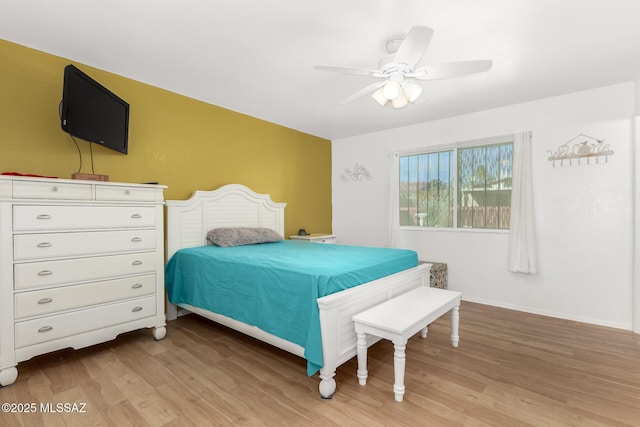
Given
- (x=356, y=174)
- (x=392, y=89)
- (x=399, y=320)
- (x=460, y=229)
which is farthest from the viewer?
(x=356, y=174)

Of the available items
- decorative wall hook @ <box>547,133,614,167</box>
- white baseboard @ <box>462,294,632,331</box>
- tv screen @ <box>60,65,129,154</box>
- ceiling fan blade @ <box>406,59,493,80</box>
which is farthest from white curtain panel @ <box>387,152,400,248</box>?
tv screen @ <box>60,65,129,154</box>

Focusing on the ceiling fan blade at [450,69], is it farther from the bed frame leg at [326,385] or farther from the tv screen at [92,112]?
the tv screen at [92,112]

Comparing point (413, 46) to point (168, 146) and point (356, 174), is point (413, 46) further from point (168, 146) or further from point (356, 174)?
point (356, 174)

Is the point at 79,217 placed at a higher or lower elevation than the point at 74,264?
higher

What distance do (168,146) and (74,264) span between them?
1585mm

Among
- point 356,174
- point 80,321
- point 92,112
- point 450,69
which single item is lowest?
point 80,321

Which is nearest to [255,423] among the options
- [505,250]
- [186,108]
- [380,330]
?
[380,330]

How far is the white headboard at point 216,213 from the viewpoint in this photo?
10.9 ft

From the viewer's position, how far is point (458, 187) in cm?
428

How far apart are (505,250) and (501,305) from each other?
2.24 feet

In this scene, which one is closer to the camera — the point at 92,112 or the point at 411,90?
the point at 411,90

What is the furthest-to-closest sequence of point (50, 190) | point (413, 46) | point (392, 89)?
point (50, 190) → point (392, 89) → point (413, 46)

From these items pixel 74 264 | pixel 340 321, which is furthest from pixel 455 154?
pixel 74 264

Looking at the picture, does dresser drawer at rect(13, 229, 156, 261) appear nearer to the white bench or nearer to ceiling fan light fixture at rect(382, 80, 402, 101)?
the white bench
